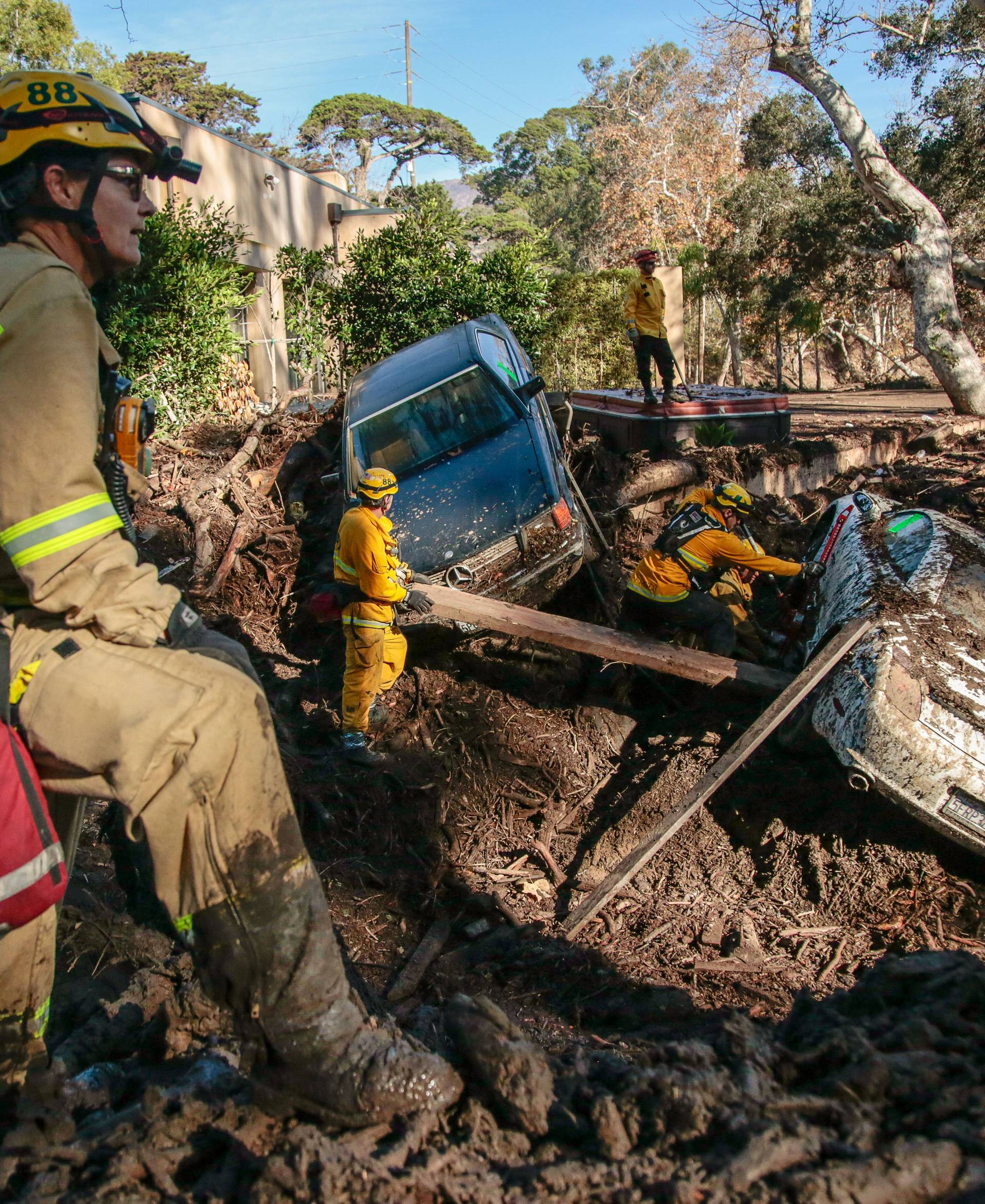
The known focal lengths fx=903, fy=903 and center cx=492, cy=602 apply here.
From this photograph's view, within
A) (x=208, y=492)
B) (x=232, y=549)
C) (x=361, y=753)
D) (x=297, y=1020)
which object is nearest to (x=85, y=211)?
(x=297, y=1020)

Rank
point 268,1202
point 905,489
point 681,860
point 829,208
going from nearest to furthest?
point 268,1202 → point 681,860 → point 905,489 → point 829,208

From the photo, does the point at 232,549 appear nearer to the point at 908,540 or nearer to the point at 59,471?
the point at 908,540

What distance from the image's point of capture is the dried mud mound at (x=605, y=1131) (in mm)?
1644

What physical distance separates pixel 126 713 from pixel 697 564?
466cm

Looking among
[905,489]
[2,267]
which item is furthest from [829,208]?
[2,267]

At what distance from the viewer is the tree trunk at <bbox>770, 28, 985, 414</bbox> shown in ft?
45.1

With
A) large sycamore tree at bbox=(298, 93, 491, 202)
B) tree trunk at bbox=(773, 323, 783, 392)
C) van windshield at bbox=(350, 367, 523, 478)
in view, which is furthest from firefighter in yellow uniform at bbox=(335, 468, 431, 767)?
large sycamore tree at bbox=(298, 93, 491, 202)

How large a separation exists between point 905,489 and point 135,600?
822 centimetres

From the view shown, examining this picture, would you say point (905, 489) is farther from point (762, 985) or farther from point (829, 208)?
point (829, 208)

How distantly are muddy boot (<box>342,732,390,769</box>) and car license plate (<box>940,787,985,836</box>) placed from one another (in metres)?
2.99

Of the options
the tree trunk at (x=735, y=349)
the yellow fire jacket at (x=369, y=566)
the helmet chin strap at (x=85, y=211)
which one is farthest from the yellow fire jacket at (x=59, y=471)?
the tree trunk at (x=735, y=349)

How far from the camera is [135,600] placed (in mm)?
1819

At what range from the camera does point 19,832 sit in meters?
1.80

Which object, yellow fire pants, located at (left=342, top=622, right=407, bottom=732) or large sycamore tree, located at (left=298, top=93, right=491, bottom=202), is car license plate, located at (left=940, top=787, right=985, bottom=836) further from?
large sycamore tree, located at (left=298, top=93, right=491, bottom=202)
